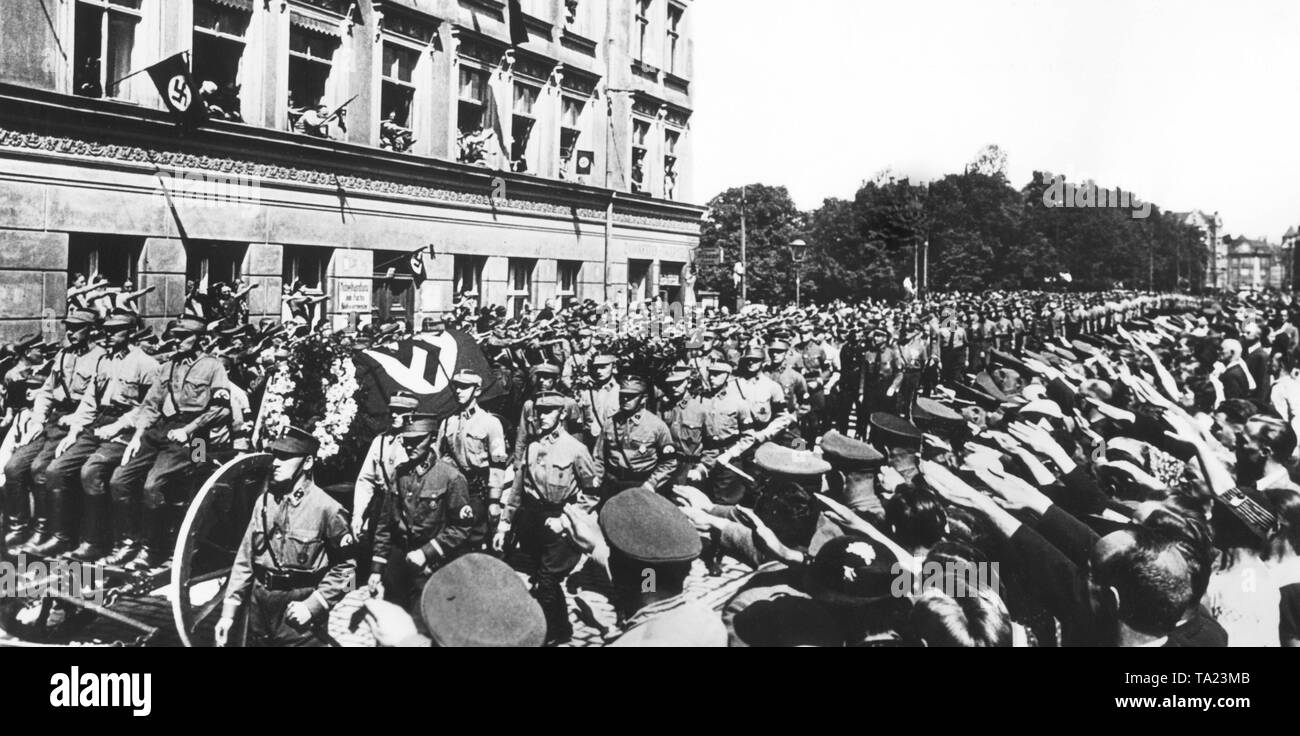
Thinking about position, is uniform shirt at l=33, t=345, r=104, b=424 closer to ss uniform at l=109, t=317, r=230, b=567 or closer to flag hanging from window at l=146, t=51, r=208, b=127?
ss uniform at l=109, t=317, r=230, b=567

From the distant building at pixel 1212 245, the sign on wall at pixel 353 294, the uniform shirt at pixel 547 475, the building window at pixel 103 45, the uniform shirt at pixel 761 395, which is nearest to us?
the building window at pixel 103 45

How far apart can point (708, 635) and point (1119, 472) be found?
3.28 meters

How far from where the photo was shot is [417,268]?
6.50 m

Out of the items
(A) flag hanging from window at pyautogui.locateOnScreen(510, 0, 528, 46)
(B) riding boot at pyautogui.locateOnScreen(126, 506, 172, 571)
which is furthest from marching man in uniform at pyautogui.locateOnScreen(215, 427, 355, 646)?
(A) flag hanging from window at pyautogui.locateOnScreen(510, 0, 528, 46)

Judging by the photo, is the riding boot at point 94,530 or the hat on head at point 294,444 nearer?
the hat on head at point 294,444

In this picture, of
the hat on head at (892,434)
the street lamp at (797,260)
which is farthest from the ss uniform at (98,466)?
the street lamp at (797,260)

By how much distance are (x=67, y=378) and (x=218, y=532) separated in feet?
4.45

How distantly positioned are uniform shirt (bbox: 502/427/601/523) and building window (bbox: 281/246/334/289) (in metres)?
1.99

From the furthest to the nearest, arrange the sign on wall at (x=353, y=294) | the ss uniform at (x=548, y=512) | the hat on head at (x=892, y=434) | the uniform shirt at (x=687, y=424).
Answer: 1. the uniform shirt at (x=687, y=424)
2. the hat on head at (x=892, y=434)
3. the sign on wall at (x=353, y=294)
4. the ss uniform at (x=548, y=512)

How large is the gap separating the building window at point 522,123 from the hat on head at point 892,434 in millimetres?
3508

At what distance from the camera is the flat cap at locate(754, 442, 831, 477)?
246 inches

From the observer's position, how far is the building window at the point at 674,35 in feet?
24.3

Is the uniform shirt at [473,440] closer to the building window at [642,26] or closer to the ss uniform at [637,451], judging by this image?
the ss uniform at [637,451]
